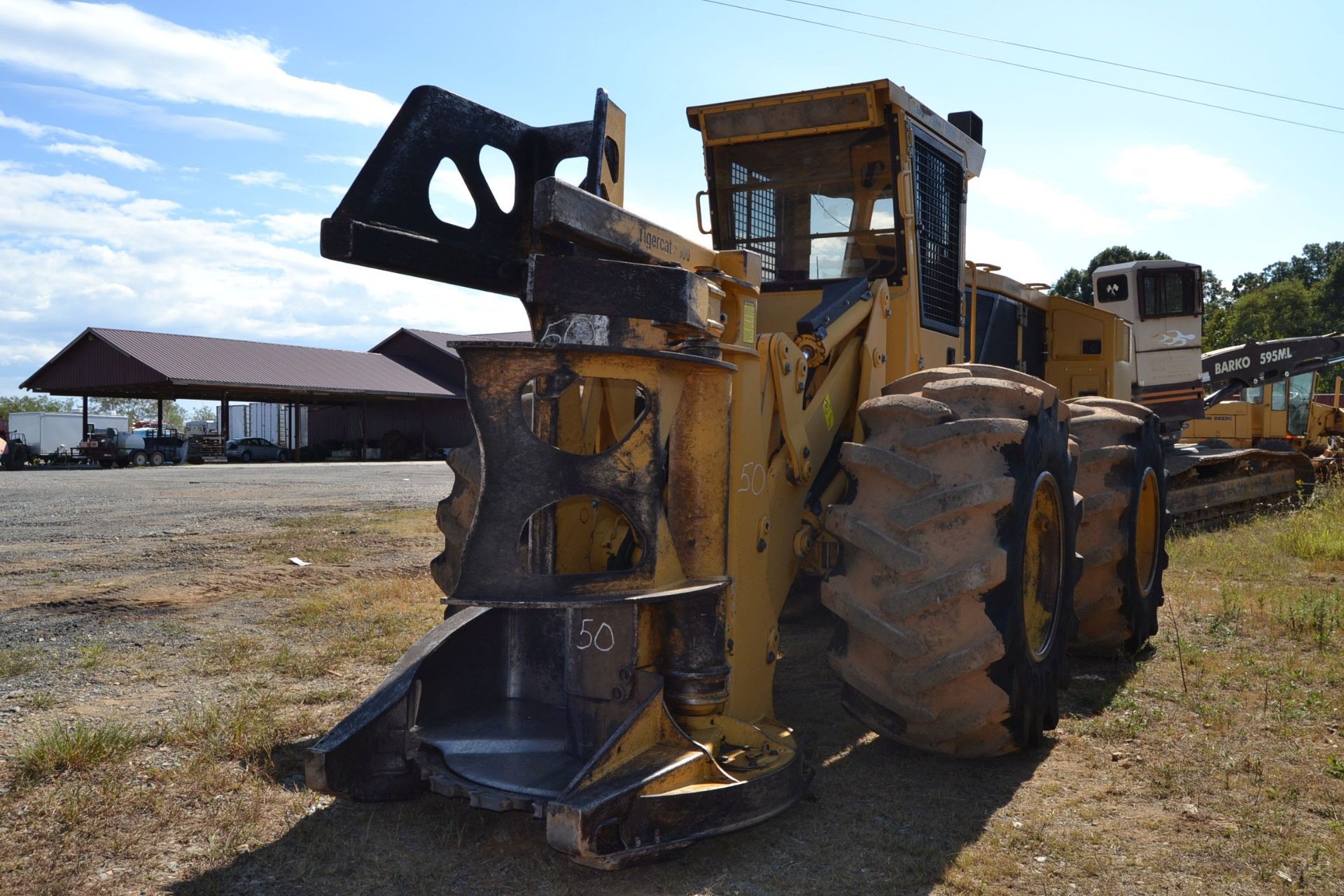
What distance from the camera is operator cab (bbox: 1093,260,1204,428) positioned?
41.2ft

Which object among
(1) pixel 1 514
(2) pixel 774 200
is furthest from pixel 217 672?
(1) pixel 1 514

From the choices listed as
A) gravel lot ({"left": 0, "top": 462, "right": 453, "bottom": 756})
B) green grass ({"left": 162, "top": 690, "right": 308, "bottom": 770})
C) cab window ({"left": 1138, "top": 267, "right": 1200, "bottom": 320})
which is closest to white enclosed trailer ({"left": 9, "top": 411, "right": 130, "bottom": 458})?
gravel lot ({"left": 0, "top": 462, "right": 453, "bottom": 756})

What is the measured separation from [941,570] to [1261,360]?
16464 millimetres

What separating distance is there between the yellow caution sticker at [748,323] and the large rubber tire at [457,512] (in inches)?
62.6

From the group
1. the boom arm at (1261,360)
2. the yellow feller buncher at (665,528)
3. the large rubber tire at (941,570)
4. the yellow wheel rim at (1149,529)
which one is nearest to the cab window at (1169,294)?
the boom arm at (1261,360)

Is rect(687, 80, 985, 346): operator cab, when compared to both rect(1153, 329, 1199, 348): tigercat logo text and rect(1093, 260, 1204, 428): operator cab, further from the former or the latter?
rect(1153, 329, 1199, 348): tigercat logo text

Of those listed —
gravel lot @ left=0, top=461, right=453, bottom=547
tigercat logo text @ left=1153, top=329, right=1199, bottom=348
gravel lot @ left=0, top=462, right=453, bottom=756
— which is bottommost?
gravel lot @ left=0, top=462, right=453, bottom=756

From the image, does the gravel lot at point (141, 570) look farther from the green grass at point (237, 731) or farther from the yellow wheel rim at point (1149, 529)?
the yellow wheel rim at point (1149, 529)

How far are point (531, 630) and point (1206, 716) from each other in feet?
10.5

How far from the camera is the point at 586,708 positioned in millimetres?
3521

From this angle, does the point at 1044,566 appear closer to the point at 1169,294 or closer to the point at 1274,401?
the point at 1169,294

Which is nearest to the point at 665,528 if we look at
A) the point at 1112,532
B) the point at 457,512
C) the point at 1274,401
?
the point at 457,512

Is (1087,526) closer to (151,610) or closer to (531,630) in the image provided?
(531,630)

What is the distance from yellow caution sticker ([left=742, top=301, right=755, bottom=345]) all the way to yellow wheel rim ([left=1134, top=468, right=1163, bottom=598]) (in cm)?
346
